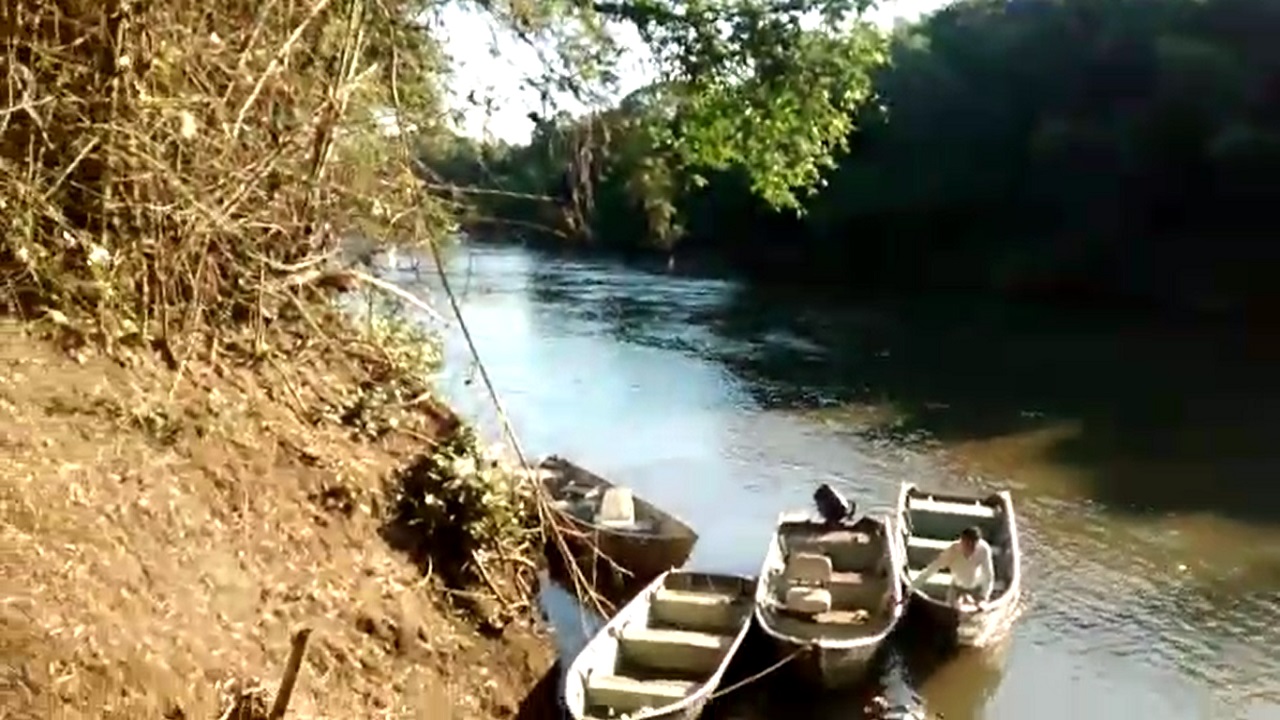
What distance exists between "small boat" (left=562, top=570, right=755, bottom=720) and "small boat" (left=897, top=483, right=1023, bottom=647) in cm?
185

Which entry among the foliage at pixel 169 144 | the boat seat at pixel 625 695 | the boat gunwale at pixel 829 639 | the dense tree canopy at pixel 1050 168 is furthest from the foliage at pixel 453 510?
the dense tree canopy at pixel 1050 168

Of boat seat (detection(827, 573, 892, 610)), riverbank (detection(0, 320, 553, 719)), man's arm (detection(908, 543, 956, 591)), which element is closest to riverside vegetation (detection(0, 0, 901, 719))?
riverbank (detection(0, 320, 553, 719))

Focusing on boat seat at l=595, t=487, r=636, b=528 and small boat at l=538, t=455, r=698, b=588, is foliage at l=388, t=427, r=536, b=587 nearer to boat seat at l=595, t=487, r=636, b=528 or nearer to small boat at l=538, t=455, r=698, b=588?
small boat at l=538, t=455, r=698, b=588

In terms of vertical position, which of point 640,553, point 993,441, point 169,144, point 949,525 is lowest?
point 640,553

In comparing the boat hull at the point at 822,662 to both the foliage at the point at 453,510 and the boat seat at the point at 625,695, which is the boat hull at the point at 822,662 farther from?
the foliage at the point at 453,510

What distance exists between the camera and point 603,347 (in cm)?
3041

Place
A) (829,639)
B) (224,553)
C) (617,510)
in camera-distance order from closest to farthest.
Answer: (224,553), (829,639), (617,510)

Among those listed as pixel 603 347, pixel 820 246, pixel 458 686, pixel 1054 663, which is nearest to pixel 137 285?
pixel 458 686

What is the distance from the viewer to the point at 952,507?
1612cm

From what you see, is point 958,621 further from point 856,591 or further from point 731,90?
point 731,90

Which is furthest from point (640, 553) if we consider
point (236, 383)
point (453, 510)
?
point (236, 383)

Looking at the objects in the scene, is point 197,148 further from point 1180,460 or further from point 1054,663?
point 1180,460

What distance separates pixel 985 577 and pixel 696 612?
10.0 ft

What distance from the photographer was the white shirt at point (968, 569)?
13.5 meters
